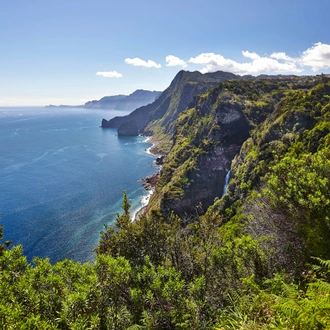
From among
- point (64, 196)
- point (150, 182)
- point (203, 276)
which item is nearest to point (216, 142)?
point (150, 182)

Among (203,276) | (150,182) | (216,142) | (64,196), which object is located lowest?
(64,196)

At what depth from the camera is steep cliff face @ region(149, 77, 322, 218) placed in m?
95.3

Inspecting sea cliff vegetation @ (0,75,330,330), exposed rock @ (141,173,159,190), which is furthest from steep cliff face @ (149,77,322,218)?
sea cliff vegetation @ (0,75,330,330)

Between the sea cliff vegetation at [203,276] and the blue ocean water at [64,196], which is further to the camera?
the blue ocean water at [64,196]

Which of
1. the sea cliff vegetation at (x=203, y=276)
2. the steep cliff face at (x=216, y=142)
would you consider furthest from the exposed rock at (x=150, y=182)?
the sea cliff vegetation at (x=203, y=276)

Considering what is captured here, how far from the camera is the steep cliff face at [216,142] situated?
95.3 m

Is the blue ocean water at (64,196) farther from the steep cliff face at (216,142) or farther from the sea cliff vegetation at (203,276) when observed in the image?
the sea cliff vegetation at (203,276)

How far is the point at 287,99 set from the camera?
8562cm

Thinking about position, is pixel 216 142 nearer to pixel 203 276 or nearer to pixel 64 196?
pixel 64 196

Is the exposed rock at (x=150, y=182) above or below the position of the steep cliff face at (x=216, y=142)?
below

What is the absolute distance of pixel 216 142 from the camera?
111 m

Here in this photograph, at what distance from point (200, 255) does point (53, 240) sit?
71137 mm

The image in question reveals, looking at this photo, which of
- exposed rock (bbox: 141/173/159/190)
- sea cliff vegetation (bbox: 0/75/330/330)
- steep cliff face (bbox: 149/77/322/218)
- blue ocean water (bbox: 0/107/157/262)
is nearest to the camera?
sea cliff vegetation (bbox: 0/75/330/330)

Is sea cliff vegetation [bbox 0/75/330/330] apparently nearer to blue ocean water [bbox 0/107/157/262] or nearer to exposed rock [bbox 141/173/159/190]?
blue ocean water [bbox 0/107/157/262]
